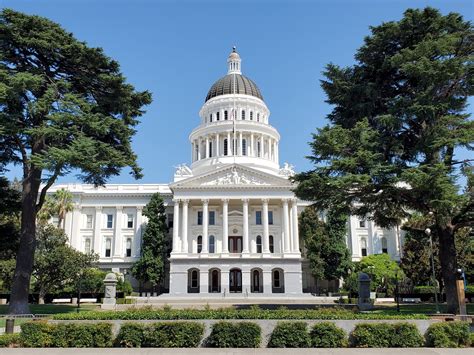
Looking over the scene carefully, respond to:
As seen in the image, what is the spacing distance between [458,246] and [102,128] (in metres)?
40.8

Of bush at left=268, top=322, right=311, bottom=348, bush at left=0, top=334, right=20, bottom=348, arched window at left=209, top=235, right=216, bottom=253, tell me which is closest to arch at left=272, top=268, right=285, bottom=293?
arched window at left=209, top=235, right=216, bottom=253

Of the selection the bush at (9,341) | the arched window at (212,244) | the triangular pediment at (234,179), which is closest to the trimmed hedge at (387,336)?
the bush at (9,341)

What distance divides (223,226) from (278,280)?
1114 cm

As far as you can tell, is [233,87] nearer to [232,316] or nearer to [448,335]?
[232,316]

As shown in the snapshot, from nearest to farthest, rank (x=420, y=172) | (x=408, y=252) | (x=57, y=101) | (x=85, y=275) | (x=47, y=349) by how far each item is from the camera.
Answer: (x=47, y=349), (x=420, y=172), (x=57, y=101), (x=85, y=275), (x=408, y=252)

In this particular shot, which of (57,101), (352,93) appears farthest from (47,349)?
(352,93)

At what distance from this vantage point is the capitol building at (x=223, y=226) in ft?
185

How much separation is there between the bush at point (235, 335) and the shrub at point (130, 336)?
237 centimetres

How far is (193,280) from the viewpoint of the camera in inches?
2367

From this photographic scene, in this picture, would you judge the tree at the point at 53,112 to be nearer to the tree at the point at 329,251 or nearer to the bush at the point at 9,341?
the bush at the point at 9,341

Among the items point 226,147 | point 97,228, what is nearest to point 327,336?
point 97,228

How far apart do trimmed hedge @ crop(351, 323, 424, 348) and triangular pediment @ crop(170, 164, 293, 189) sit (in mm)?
44151

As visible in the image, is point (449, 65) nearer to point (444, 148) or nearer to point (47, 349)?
point (444, 148)

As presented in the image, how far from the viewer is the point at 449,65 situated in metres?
21.3
